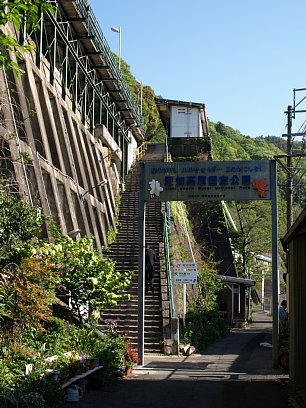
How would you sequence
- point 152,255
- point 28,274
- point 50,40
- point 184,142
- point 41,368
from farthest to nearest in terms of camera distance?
point 184,142, point 50,40, point 152,255, point 28,274, point 41,368

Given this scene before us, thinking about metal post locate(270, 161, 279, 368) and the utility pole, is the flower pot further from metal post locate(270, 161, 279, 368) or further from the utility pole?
the utility pole

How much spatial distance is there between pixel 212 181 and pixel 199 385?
18.5 ft

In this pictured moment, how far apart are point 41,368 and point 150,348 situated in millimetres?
9406

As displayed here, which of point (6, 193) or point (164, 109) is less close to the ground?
point (164, 109)

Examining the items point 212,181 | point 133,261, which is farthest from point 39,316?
point 133,261

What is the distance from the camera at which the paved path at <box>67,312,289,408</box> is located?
10961mm

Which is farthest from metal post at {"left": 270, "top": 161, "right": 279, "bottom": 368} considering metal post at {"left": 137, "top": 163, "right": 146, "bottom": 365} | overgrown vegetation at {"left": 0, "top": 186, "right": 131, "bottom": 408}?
overgrown vegetation at {"left": 0, "top": 186, "right": 131, "bottom": 408}

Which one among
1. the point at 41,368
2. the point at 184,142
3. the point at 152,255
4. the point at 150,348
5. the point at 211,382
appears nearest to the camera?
the point at 41,368

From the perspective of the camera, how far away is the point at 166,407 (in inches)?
413

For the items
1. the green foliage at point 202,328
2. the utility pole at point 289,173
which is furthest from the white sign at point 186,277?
the utility pole at point 289,173

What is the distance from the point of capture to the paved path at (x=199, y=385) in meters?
11.0

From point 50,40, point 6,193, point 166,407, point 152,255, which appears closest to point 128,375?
point 166,407

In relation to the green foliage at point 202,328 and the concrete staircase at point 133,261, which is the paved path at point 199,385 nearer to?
the concrete staircase at point 133,261

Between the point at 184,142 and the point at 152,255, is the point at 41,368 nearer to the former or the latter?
the point at 152,255
